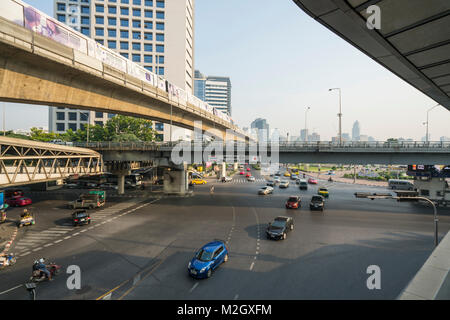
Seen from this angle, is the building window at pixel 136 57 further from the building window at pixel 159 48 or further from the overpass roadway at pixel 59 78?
the overpass roadway at pixel 59 78

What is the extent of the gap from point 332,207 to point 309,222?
9809 mm

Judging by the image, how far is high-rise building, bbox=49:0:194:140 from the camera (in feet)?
249

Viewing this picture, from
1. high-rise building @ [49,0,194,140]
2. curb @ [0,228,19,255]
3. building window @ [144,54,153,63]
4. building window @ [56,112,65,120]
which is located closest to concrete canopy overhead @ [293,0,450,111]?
curb @ [0,228,19,255]

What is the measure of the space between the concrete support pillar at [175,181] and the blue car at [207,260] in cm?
2555

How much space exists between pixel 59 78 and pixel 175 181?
82.7 ft

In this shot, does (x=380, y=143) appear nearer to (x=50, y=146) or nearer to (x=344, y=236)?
(x=344, y=236)

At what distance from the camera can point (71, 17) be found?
76.9 meters

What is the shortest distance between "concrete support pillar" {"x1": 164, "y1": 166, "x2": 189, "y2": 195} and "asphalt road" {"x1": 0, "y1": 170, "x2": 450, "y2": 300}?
37.1 ft

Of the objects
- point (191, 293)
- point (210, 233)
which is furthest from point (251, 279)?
point (210, 233)

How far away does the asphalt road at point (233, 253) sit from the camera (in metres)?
11.7

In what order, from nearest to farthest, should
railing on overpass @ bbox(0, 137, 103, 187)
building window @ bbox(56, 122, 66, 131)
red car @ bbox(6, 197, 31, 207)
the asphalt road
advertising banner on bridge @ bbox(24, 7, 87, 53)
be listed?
the asphalt road < advertising banner on bridge @ bbox(24, 7, 87, 53) < railing on overpass @ bbox(0, 137, 103, 187) < red car @ bbox(6, 197, 31, 207) < building window @ bbox(56, 122, 66, 131)

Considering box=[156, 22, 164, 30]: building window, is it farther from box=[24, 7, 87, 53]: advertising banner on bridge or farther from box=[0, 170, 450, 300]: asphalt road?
box=[0, 170, 450, 300]: asphalt road

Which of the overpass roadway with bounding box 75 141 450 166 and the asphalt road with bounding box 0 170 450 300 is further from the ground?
the overpass roadway with bounding box 75 141 450 166
